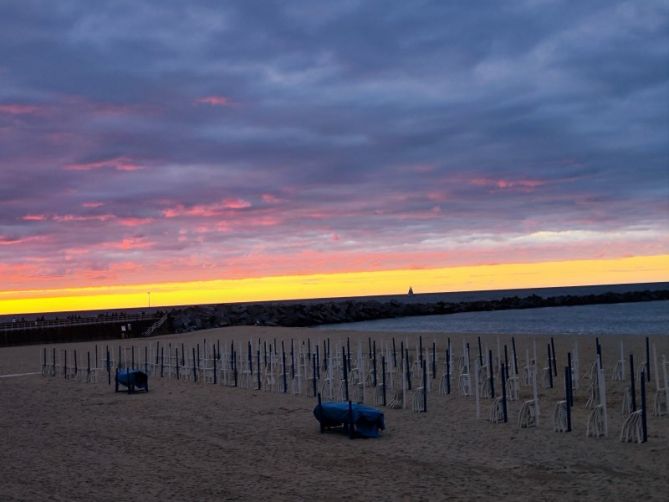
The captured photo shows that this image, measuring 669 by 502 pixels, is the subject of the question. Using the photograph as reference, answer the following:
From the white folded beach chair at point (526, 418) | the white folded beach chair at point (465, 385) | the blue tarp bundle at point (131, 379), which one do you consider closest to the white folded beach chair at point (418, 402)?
the white folded beach chair at point (465, 385)

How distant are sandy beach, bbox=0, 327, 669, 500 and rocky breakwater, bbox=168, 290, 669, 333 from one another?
45213 millimetres

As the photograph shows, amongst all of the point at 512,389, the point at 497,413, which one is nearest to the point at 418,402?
the point at 497,413

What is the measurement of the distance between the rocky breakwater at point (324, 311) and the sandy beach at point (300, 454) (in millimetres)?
45213

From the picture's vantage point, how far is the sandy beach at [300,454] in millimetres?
10656

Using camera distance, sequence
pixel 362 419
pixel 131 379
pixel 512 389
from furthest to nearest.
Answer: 1. pixel 131 379
2. pixel 512 389
3. pixel 362 419

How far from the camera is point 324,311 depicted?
79.4 m

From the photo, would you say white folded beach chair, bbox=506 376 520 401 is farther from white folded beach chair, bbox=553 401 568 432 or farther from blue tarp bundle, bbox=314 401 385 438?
blue tarp bundle, bbox=314 401 385 438

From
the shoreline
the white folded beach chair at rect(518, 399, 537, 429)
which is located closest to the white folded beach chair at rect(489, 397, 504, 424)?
the white folded beach chair at rect(518, 399, 537, 429)

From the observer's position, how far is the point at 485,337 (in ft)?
150

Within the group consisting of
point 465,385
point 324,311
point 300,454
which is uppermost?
point 324,311

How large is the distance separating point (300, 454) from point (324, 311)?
66206 mm

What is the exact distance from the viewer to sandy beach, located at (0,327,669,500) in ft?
35.0

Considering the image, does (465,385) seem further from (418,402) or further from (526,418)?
(526,418)

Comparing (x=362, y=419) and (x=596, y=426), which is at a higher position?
(x=362, y=419)
